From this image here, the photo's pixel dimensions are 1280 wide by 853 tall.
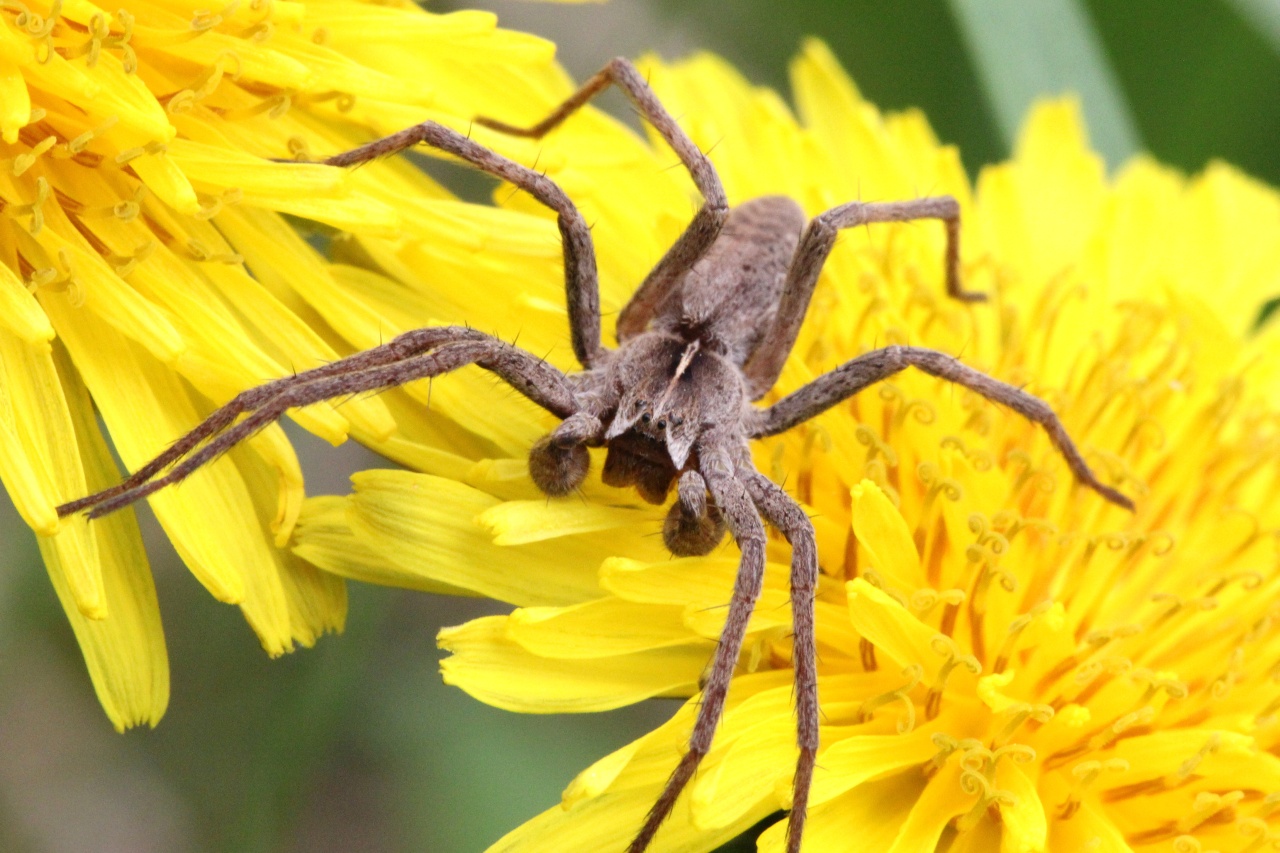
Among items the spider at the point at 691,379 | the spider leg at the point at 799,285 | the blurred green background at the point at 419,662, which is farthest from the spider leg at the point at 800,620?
the blurred green background at the point at 419,662

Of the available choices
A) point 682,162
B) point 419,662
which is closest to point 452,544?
point 682,162

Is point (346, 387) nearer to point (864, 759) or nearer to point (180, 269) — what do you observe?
point (180, 269)

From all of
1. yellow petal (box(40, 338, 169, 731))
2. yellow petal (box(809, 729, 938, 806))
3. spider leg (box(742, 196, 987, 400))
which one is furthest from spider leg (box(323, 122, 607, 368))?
yellow petal (box(809, 729, 938, 806))

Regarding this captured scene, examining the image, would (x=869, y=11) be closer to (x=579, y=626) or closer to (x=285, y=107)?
(x=285, y=107)

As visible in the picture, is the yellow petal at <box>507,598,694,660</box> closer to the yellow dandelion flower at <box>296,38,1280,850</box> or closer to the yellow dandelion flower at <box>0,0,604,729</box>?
the yellow dandelion flower at <box>296,38,1280,850</box>

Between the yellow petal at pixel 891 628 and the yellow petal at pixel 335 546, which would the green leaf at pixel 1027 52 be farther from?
the yellow petal at pixel 335 546

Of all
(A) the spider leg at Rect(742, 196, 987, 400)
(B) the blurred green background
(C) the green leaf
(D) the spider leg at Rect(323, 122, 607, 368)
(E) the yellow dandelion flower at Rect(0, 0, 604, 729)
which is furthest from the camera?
(C) the green leaf

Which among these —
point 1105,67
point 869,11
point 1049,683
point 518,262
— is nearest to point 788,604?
point 1049,683
